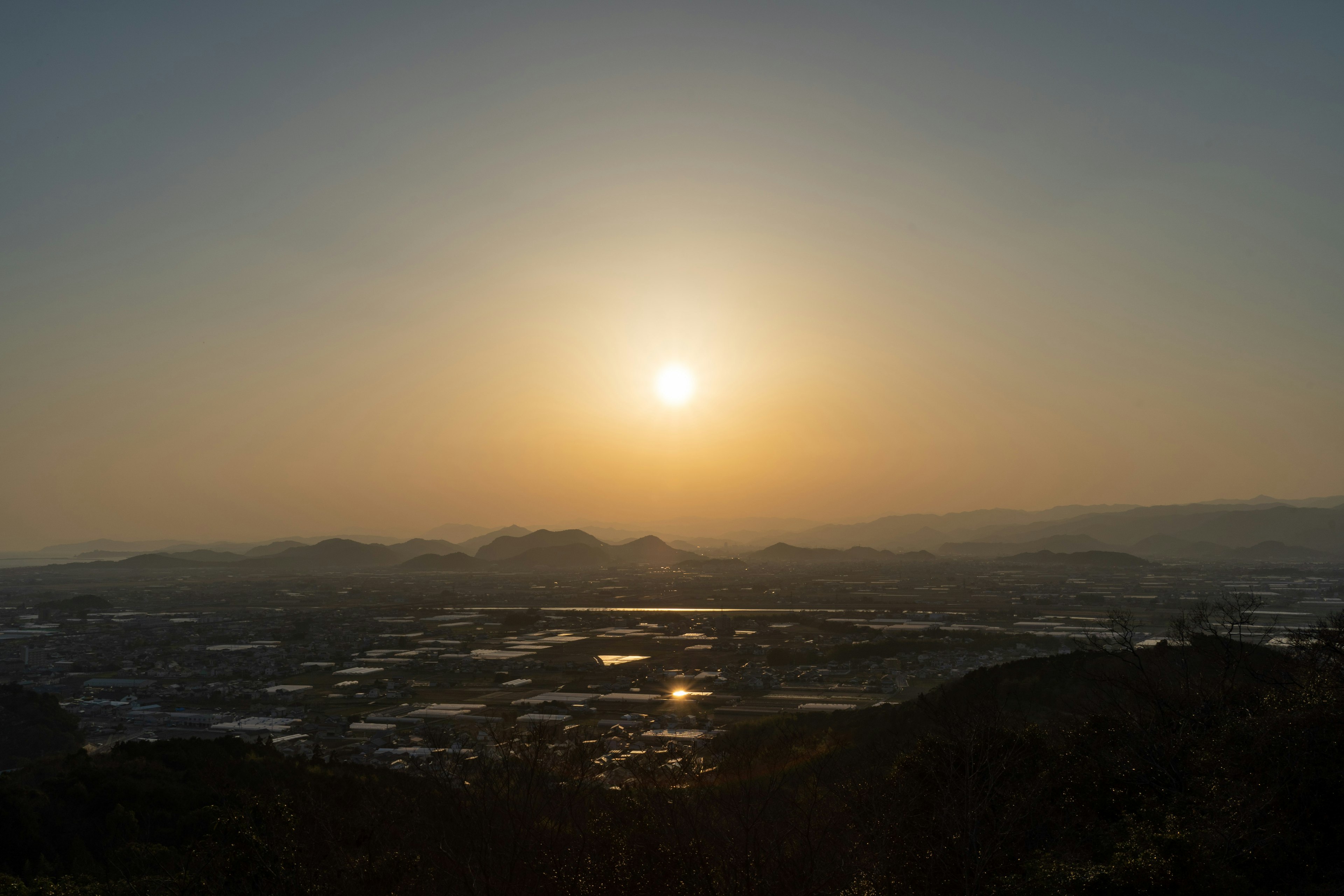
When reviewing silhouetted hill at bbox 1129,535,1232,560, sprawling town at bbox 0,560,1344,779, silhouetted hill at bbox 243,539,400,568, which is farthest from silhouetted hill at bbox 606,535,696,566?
silhouetted hill at bbox 1129,535,1232,560

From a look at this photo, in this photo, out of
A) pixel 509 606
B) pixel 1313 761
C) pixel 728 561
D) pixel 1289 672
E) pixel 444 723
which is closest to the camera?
pixel 1313 761

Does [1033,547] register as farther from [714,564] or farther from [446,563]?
[446,563]

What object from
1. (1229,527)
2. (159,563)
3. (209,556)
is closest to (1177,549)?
(1229,527)

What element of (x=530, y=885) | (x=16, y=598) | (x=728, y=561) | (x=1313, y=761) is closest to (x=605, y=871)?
(x=530, y=885)

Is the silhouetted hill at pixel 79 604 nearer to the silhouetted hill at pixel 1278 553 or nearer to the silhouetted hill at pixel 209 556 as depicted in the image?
the silhouetted hill at pixel 209 556

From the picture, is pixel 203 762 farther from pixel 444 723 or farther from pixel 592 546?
pixel 592 546

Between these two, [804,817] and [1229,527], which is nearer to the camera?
[804,817]

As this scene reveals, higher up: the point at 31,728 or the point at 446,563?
the point at 31,728

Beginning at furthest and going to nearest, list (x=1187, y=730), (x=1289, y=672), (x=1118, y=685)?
(x=1118, y=685)
(x=1289, y=672)
(x=1187, y=730)

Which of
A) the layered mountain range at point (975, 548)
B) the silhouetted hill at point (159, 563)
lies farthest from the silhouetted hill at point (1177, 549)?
the silhouetted hill at point (159, 563)
